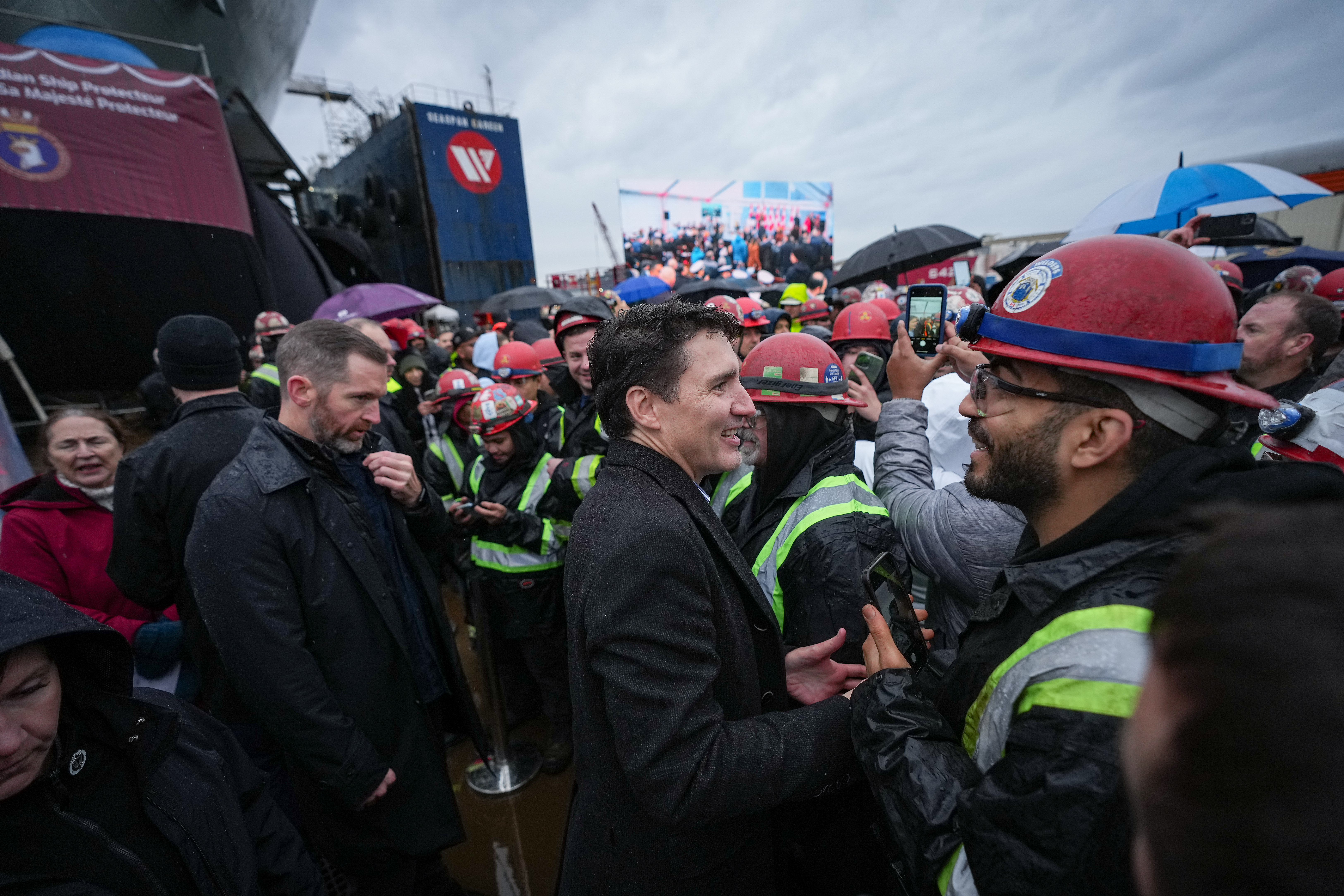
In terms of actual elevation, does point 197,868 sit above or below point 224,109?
below

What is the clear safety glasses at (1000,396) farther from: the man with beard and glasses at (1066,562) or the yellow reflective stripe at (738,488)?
the yellow reflective stripe at (738,488)

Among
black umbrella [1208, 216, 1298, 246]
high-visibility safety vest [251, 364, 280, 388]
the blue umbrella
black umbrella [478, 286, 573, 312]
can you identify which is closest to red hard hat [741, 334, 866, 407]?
high-visibility safety vest [251, 364, 280, 388]

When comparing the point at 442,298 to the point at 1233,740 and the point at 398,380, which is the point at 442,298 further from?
the point at 1233,740

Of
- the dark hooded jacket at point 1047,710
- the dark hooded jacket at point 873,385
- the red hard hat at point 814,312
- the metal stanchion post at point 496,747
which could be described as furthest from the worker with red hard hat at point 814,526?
the red hard hat at point 814,312

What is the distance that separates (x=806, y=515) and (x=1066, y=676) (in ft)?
3.54

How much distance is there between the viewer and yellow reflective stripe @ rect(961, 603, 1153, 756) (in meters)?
0.89

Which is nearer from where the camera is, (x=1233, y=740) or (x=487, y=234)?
(x=1233, y=740)

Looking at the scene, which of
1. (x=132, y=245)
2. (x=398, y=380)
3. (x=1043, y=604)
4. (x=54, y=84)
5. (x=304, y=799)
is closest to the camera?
(x=1043, y=604)

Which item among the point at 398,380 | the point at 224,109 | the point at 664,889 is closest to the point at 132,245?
the point at 398,380

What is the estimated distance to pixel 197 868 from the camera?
1.38 metres

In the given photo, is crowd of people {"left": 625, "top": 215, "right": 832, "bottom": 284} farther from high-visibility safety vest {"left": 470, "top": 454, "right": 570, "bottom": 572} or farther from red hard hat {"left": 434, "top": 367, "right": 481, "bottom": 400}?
high-visibility safety vest {"left": 470, "top": 454, "right": 570, "bottom": 572}

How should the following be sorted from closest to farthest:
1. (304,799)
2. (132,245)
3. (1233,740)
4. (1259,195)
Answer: (1233,740) → (304,799) → (1259,195) → (132,245)

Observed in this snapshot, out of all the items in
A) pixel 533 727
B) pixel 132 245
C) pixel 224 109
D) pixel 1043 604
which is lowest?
pixel 533 727

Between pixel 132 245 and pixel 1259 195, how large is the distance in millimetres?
14485
